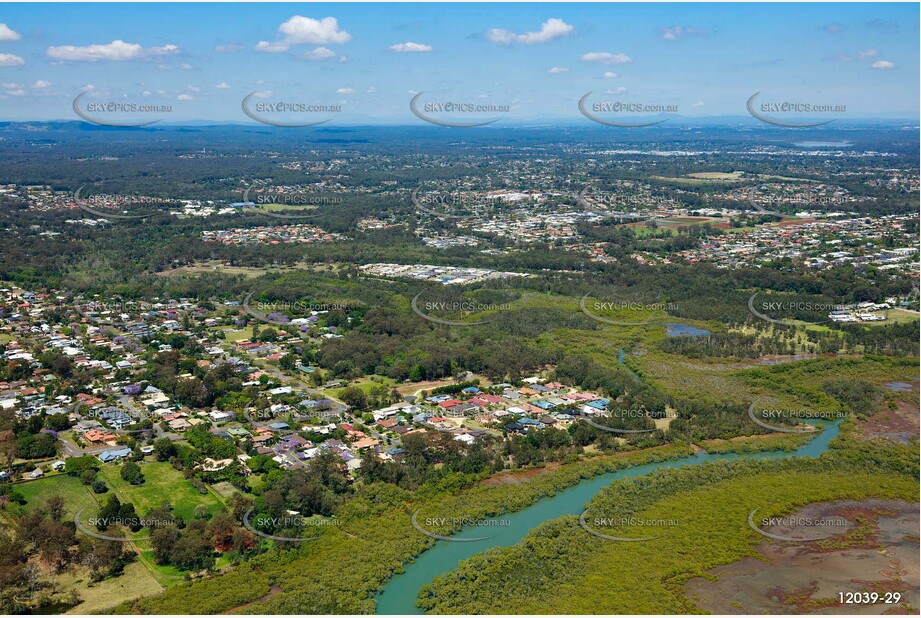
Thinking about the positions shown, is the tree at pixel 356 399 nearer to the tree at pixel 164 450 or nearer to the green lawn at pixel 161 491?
the tree at pixel 164 450

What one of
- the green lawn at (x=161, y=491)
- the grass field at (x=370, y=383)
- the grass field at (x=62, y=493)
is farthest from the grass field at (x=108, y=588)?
the grass field at (x=370, y=383)

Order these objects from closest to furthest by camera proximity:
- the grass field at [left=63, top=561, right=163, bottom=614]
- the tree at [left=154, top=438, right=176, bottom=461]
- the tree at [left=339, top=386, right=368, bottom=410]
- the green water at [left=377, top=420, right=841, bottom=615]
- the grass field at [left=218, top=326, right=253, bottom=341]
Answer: the grass field at [left=63, top=561, right=163, bottom=614] → the green water at [left=377, top=420, right=841, bottom=615] → the tree at [left=154, top=438, right=176, bottom=461] → the tree at [left=339, top=386, right=368, bottom=410] → the grass field at [left=218, top=326, right=253, bottom=341]

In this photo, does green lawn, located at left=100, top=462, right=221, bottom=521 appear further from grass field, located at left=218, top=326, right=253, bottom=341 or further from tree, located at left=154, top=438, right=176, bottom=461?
grass field, located at left=218, top=326, right=253, bottom=341

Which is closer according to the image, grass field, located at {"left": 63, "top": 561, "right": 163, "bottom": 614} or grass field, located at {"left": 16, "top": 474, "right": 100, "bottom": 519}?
grass field, located at {"left": 63, "top": 561, "right": 163, "bottom": 614}

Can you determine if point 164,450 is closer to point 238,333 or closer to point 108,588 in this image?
point 108,588

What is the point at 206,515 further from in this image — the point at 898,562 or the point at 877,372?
the point at 877,372

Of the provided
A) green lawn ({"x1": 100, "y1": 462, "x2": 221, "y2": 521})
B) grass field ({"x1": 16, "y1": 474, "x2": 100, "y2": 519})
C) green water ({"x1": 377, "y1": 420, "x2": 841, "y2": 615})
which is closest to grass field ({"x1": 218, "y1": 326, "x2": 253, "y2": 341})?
green lawn ({"x1": 100, "y1": 462, "x2": 221, "y2": 521})
